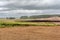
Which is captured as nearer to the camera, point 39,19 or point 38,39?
point 38,39

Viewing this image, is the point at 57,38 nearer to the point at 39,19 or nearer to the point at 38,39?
the point at 38,39

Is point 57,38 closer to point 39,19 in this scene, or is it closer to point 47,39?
point 47,39

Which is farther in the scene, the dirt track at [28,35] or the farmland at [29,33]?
the farmland at [29,33]

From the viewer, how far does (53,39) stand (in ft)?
64.1

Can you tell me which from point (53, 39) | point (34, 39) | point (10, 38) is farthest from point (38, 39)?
point (10, 38)

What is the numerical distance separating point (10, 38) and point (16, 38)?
672 millimetres

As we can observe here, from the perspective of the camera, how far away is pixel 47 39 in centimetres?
1953

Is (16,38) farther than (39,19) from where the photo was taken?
No

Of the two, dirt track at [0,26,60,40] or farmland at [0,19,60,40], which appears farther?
farmland at [0,19,60,40]

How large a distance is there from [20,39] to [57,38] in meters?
4.06

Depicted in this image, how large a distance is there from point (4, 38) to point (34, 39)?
3.33 meters

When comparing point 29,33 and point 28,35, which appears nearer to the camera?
point 28,35

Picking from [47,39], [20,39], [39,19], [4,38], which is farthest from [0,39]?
[39,19]

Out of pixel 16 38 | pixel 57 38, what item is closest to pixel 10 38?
Answer: pixel 16 38
